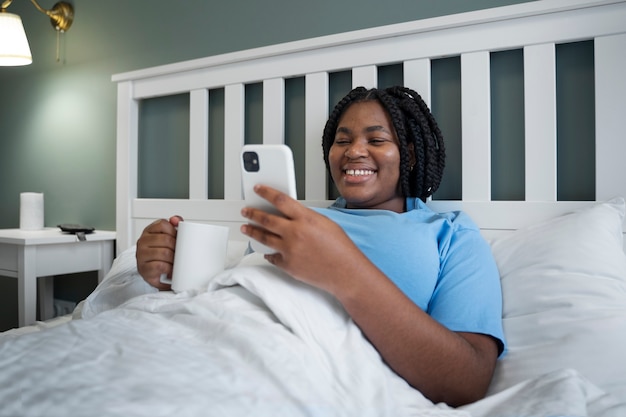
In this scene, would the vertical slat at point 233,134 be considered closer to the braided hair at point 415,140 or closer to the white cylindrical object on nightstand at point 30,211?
the braided hair at point 415,140

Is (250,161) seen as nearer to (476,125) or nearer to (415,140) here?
(415,140)

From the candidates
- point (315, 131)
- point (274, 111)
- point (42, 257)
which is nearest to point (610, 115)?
point (315, 131)

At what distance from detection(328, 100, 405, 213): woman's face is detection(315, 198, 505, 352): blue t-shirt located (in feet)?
0.42

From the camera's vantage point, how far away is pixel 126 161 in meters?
1.68

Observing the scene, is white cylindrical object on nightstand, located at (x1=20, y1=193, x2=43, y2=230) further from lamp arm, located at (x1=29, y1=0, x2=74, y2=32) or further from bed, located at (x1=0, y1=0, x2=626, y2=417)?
lamp arm, located at (x1=29, y1=0, x2=74, y2=32)

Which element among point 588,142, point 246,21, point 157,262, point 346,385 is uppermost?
point 246,21

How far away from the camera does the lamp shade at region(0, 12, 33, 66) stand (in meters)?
1.64

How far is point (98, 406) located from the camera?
0.46 meters

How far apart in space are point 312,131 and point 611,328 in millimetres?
845

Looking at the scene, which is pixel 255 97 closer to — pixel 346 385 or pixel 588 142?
pixel 588 142

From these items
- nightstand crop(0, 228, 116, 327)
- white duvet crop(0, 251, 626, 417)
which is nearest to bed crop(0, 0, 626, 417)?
white duvet crop(0, 251, 626, 417)

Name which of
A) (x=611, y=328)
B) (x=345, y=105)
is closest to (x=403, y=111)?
(x=345, y=105)

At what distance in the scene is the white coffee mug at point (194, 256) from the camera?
2.68 ft

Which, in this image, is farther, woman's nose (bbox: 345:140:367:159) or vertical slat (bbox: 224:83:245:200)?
vertical slat (bbox: 224:83:245:200)
